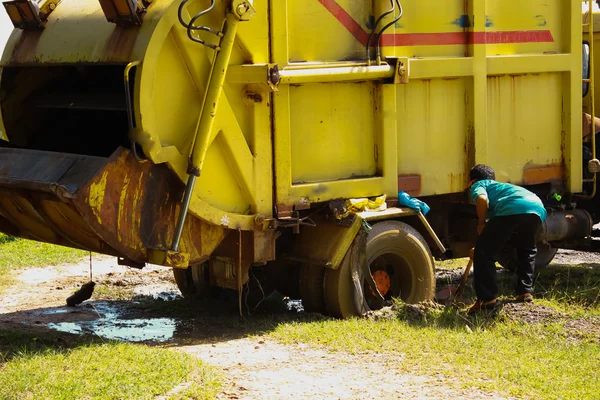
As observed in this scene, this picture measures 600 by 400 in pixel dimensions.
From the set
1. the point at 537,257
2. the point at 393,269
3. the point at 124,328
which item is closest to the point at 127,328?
the point at 124,328

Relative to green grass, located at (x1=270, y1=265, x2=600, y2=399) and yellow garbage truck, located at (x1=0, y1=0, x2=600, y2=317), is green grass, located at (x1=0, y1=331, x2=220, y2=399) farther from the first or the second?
green grass, located at (x1=270, y1=265, x2=600, y2=399)

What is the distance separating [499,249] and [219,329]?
7.03 ft

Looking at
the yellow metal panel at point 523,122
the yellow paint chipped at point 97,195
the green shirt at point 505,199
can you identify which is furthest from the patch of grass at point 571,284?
the yellow paint chipped at point 97,195

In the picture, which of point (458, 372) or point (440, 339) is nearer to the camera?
point (458, 372)

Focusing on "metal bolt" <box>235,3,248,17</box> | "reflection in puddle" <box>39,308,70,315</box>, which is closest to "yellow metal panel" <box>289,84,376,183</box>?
"metal bolt" <box>235,3,248,17</box>

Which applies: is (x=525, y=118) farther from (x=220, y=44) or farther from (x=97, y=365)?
(x=97, y=365)

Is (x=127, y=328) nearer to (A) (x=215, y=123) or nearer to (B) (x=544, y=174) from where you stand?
(A) (x=215, y=123)

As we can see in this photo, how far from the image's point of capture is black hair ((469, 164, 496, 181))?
791 cm

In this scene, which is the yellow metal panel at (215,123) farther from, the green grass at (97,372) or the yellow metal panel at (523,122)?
the yellow metal panel at (523,122)

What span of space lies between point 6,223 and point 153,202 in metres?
1.44

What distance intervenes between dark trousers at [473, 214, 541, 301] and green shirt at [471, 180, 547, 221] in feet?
0.16

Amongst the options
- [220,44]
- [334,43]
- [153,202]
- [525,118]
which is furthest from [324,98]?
[525,118]

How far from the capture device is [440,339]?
684 cm

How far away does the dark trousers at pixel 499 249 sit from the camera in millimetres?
7727
